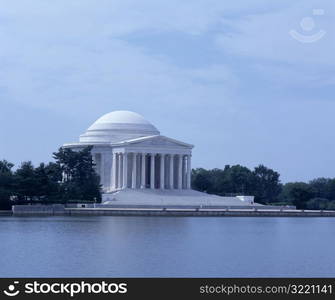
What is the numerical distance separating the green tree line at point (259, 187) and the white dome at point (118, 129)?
16.2 metres

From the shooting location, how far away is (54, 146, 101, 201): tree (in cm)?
11975

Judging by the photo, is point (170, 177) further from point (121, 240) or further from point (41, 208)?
point (121, 240)

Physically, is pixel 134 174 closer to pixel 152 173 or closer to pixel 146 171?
pixel 152 173

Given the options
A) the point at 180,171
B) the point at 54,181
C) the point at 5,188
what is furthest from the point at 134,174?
the point at 5,188

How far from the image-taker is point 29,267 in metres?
47.8

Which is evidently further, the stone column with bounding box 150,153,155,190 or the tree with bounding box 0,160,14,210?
the stone column with bounding box 150,153,155,190

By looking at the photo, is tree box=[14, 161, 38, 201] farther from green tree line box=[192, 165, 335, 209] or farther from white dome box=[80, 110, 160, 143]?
green tree line box=[192, 165, 335, 209]

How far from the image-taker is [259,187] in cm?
15338

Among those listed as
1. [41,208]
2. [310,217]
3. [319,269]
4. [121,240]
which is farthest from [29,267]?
[310,217]

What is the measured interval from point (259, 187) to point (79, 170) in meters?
38.4

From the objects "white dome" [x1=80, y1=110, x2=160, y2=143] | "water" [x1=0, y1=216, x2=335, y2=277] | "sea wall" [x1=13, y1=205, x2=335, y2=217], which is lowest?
"water" [x1=0, y1=216, x2=335, y2=277]

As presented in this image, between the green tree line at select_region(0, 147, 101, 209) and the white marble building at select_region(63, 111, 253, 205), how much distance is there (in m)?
4.35

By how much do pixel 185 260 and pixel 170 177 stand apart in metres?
81.6

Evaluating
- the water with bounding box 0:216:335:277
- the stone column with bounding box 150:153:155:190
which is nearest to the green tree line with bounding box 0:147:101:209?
the stone column with bounding box 150:153:155:190
